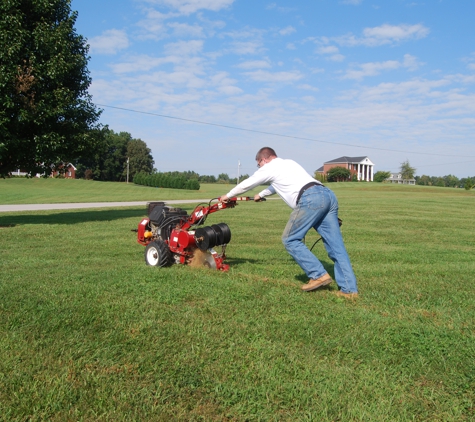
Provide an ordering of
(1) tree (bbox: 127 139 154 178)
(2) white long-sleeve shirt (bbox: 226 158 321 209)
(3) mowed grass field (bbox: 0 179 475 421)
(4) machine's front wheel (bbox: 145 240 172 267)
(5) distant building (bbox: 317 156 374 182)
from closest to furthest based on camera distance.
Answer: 1. (3) mowed grass field (bbox: 0 179 475 421)
2. (2) white long-sleeve shirt (bbox: 226 158 321 209)
3. (4) machine's front wheel (bbox: 145 240 172 267)
4. (1) tree (bbox: 127 139 154 178)
5. (5) distant building (bbox: 317 156 374 182)

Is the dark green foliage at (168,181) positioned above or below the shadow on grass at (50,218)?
above

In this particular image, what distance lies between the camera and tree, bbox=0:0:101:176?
47.5 ft

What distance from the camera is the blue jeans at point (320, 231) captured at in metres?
5.79

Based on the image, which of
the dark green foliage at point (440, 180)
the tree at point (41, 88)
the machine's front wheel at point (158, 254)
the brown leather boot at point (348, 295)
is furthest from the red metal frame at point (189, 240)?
the dark green foliage at point (440, 180)

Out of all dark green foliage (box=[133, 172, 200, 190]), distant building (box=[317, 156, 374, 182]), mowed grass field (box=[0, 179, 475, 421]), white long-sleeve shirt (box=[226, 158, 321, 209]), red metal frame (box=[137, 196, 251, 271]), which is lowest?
mowed grass field (box=[0, 179, 475, 421])

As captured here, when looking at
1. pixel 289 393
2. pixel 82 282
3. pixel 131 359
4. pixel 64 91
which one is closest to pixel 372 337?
pixel 289 393

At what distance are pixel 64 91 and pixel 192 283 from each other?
11.9 metres

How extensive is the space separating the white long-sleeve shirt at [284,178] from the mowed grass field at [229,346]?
1.30 metres

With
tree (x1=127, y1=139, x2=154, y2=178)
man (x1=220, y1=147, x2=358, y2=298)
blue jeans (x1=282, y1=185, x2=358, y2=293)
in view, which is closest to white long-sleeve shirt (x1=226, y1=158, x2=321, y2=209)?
man (x1=220, y1=147, x2=358, y2=298)

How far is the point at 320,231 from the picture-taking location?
6.04 meters

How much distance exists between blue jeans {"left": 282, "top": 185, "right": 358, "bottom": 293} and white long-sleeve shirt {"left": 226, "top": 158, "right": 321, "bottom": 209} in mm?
191

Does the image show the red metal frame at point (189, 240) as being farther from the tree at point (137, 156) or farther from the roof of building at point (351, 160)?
the roof of building at point (351, 160)

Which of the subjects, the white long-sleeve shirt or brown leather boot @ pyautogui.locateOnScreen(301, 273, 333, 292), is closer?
brown leather boot @ pyautogui.locateOnScreen(301, 273, 333, 292)

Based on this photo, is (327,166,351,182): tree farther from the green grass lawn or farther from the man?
the man
